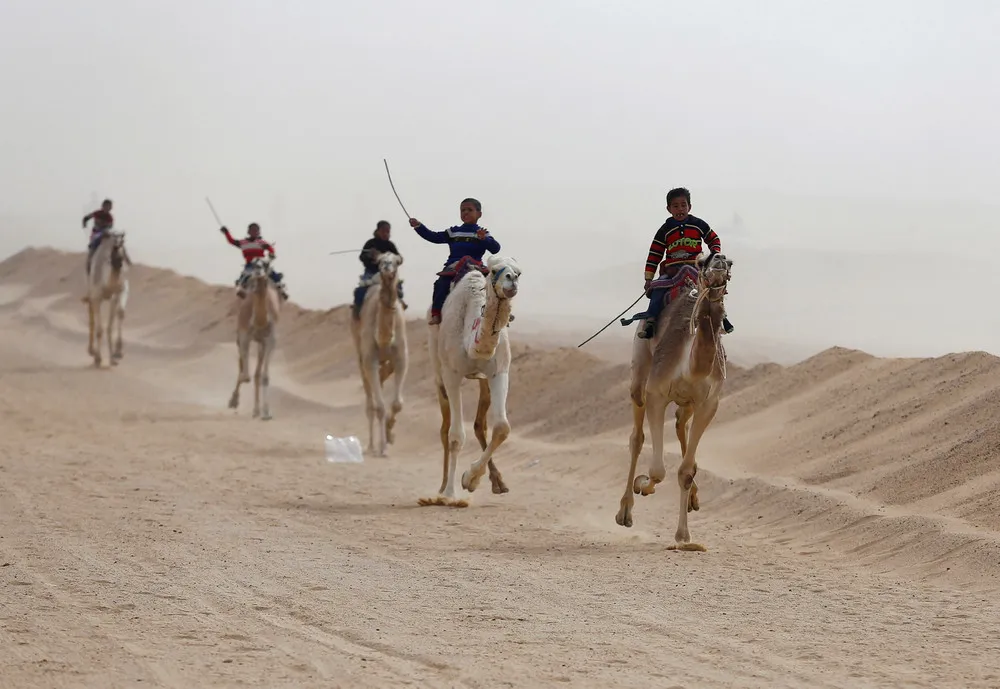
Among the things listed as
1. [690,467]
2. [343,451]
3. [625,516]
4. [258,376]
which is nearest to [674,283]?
[690,467]

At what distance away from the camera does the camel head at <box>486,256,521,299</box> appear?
42.6 ft

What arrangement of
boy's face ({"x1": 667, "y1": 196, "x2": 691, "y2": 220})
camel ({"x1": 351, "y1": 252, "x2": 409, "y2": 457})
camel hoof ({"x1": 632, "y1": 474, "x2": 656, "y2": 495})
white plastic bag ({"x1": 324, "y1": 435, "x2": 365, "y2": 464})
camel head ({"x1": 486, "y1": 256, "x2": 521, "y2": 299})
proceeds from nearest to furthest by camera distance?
1. camel hoof ({"x1": 632, "y1": 474, "x2": 656, "y2": 495})
2. boy's face ({"x1": 667, "y1": 196, "x2": 691, "y2": 220})
3. camel head ({"x1": 486, "y1": 256, "x2": 521, "y2": 299})
4. camel ({"x1": 351, "y1": 252, "x2": 409, "y2": 457})
5. white plastic bag ({"x1": 324, "y1": 435, "x2": 365, "y2": 464})

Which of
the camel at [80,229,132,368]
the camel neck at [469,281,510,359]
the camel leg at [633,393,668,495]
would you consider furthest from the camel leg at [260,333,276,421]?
the camel leg at [633,393,668,495]

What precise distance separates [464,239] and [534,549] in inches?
172

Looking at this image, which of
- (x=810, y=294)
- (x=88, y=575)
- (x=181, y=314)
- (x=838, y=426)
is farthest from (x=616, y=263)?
(x=88, y=575)

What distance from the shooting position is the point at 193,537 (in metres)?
11.6

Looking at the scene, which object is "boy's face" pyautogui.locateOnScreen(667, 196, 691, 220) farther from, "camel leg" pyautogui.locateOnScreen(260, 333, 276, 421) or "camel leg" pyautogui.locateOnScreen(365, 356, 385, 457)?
"camel leg" pyautogui.locateOnScreen(260, 333, 276, 421)

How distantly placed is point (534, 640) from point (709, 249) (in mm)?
5160

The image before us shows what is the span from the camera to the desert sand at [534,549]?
7453 mm

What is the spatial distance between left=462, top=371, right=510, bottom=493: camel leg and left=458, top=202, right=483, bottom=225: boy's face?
1868mm

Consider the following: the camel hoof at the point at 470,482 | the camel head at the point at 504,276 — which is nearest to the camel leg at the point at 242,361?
the camel hoof at the point at 470,482

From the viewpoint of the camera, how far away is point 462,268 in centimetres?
1494

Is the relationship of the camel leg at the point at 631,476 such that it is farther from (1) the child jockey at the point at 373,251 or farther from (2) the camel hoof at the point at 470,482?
(1) the child jockey at the point at 373,251

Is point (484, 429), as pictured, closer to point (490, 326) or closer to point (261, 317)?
point (490, 326)
